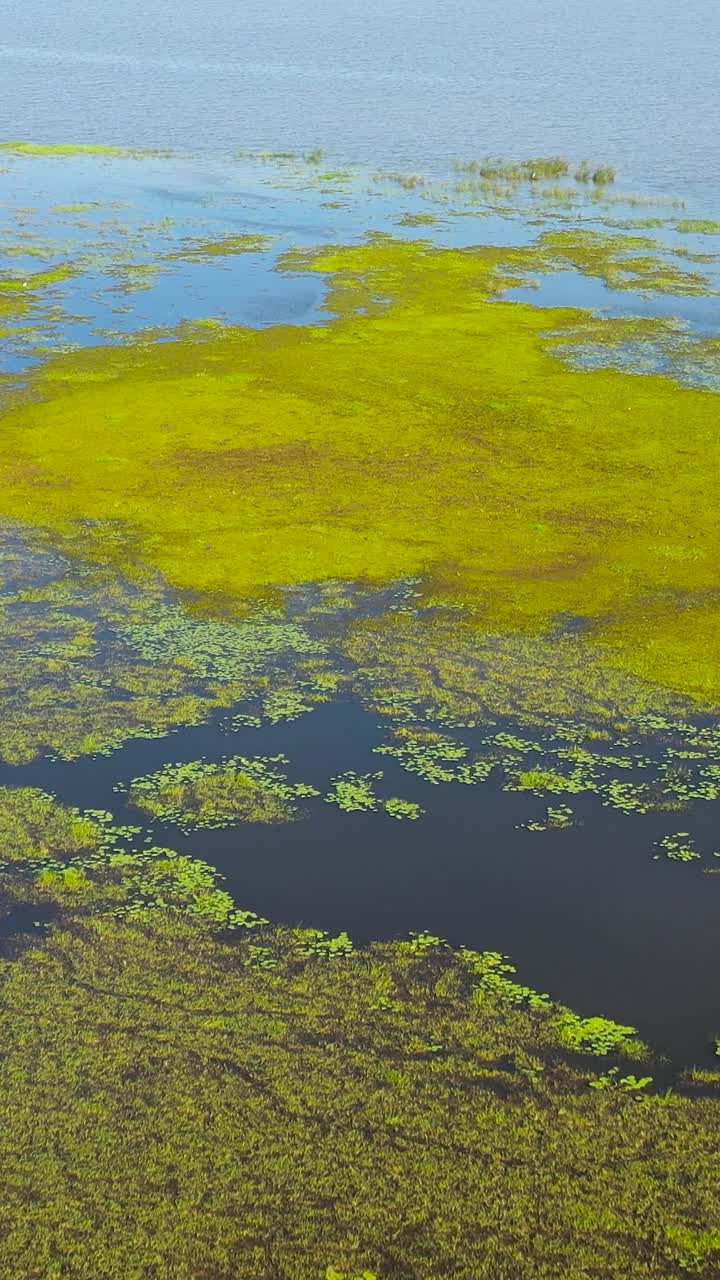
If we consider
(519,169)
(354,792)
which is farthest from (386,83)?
(354,792)

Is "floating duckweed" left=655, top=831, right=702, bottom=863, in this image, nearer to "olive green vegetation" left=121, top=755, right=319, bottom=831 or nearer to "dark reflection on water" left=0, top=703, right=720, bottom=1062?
"dark reflection on water" left=0, top=703, right=720, bottom=1062

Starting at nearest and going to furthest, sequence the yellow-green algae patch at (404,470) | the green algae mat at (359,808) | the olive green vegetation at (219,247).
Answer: the green algae mat at (359,808) < the yellow-green algae patch at (404,470) < the olive green vegetation at (219,247)

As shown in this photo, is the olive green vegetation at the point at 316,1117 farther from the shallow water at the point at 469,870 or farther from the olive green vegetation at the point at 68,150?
the olive green vegetation at the point at 68,150

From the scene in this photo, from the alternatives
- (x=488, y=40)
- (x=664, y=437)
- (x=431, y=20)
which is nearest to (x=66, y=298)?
(x=664, y=437)

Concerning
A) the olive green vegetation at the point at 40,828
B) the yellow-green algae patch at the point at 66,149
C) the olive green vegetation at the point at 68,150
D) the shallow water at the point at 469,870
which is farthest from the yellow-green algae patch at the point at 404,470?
the yellow-green algae patch at the point at 66,149

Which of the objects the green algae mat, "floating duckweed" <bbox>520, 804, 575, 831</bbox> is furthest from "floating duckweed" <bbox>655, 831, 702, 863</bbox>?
"floating duckweed" <bbox>520, 804, 575, 831</bbox>

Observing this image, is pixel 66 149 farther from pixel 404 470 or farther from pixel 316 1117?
pixel 316 1117
